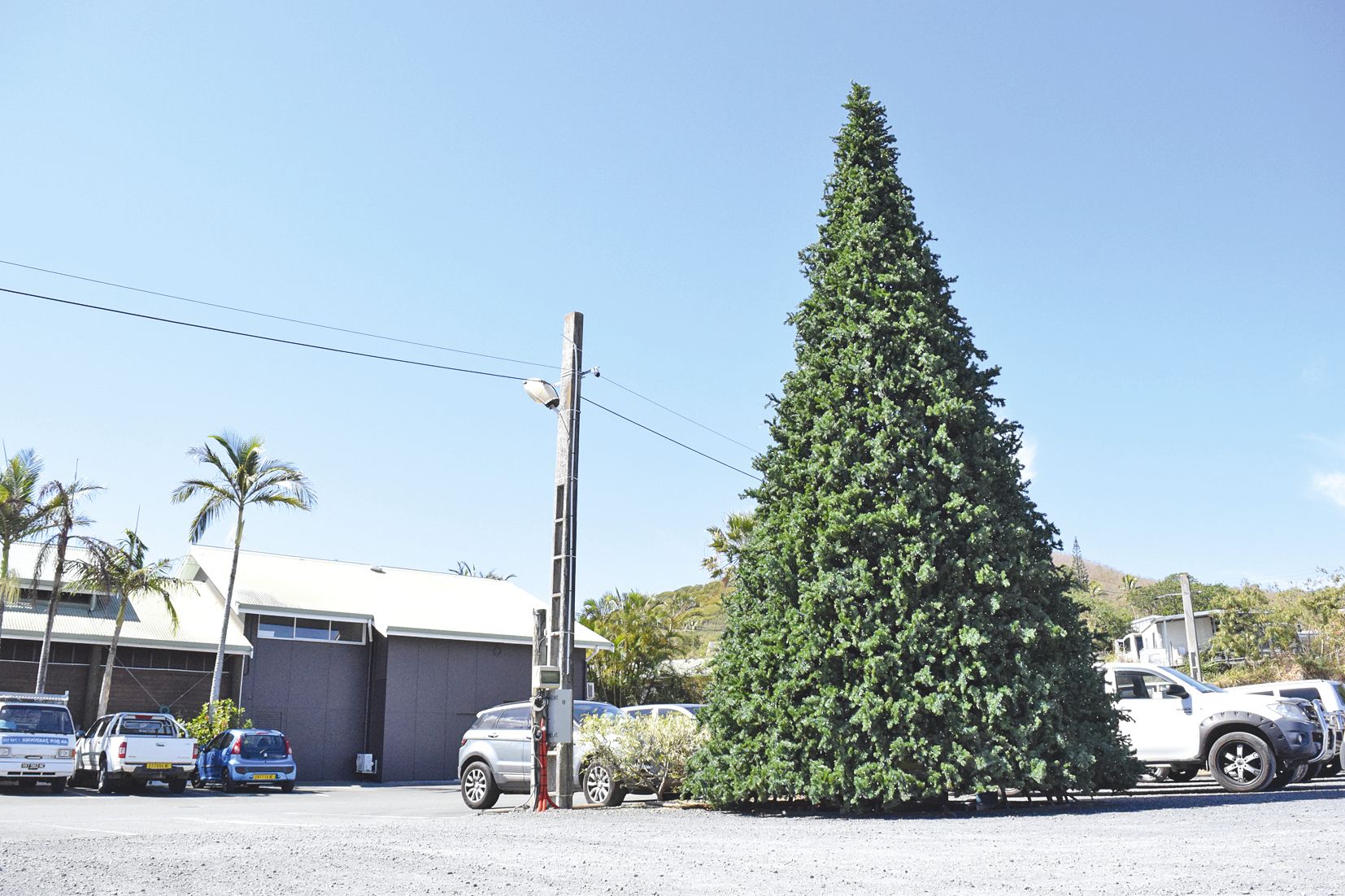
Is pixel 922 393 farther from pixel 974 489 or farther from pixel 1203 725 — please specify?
pixel 1203 725

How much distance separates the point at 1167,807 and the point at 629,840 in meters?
6.34

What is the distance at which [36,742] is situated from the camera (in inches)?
820

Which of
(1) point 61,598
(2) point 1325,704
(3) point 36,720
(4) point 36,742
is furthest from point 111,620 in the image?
(2) point 1325,704

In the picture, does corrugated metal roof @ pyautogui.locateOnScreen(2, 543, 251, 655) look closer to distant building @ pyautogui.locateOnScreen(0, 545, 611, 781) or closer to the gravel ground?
distant building @ pyautogui.locateOnScreen(0, 545, 611, 781)

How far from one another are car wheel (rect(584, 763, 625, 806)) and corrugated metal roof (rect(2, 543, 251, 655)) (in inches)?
614

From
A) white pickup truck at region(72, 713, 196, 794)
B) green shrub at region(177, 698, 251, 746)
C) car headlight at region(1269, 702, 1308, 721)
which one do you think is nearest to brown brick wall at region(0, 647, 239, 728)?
green shrub at region(177, 698, 251, 746)

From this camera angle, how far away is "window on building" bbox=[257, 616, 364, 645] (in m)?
30.0

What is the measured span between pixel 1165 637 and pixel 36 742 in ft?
202

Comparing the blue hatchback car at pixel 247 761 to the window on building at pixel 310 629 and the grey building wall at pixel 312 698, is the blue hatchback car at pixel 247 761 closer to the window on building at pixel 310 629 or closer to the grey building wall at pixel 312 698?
the grey building wall at pixel 312 698

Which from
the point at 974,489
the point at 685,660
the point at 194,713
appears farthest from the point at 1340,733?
the point at 685,660

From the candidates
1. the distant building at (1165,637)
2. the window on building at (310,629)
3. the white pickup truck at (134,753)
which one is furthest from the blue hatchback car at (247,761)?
the distant building at (1165,637)

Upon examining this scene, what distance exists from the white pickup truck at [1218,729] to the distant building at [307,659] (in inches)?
724

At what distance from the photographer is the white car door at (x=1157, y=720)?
16.3 m

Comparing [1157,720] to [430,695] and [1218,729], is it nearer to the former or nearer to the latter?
[1218,729]
